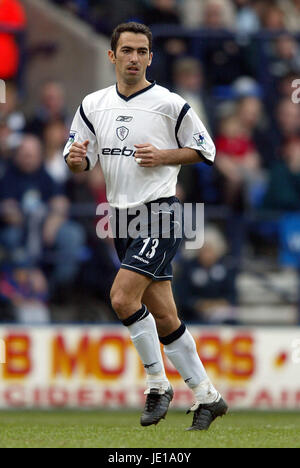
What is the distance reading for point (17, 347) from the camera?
11.8 meters

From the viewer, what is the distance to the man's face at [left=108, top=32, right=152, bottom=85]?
677 cm

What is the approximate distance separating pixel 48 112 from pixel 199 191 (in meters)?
2.19

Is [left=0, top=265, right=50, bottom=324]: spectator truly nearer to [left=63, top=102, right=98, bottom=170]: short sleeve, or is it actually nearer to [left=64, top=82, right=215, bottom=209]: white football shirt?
[left=63, top=102, right=98, bottom=170]: short sleeve

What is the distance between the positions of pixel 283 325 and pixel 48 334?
9.18ft

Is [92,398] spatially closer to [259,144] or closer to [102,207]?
[102,207]

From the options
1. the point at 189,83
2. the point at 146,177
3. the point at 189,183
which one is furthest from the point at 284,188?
the point at 146,177

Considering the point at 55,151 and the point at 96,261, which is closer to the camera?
the point at 96,261

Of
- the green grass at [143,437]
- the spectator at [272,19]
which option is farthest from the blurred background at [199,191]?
the green grass at [143,437]

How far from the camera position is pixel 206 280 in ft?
39.1

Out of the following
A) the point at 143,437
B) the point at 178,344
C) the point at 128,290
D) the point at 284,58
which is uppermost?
the point at 284,58

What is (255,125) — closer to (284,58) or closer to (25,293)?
(284,58)

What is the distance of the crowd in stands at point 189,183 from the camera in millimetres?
11883
